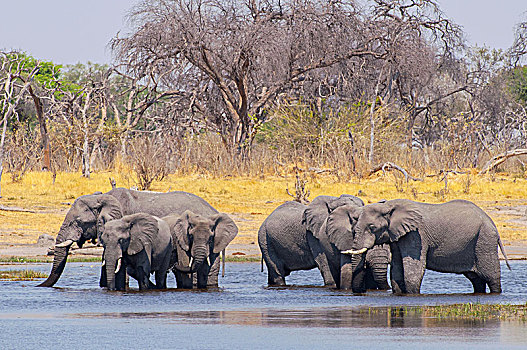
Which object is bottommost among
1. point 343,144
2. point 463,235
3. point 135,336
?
point 135,336

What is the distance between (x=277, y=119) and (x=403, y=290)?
24.0m

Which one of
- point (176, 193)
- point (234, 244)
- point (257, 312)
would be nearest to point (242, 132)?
point (234, 244)

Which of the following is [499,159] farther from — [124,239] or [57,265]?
[124,239]

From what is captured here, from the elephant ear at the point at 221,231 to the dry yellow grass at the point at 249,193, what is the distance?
701cm

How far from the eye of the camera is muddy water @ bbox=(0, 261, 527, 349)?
30.7 ft

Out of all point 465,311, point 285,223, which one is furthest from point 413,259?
point 285,223

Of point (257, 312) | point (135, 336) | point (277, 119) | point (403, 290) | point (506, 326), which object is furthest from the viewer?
point (277, 119)

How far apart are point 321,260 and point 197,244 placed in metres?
2.03

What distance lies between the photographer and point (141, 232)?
583 inches

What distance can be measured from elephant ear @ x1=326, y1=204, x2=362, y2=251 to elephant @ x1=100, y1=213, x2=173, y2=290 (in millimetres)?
2584

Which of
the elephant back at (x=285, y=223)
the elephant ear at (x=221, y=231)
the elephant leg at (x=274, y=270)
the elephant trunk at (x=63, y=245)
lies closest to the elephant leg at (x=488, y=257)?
the elephant back at (x=285, y=223)

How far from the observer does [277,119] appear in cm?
3784

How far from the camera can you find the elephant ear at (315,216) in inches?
615

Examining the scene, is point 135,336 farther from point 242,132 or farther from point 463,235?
point 242,132
